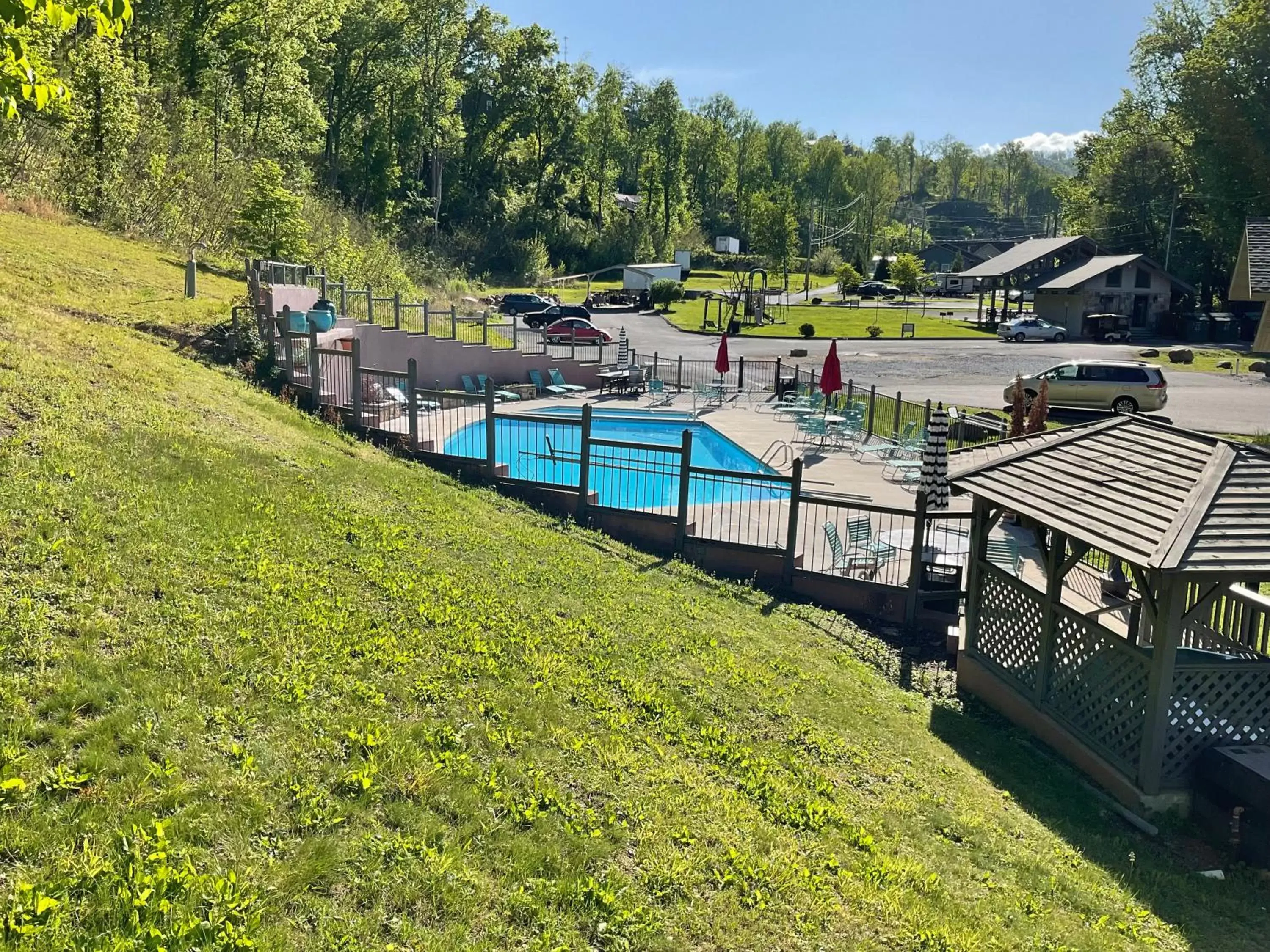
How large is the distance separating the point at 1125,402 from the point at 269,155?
36709mm

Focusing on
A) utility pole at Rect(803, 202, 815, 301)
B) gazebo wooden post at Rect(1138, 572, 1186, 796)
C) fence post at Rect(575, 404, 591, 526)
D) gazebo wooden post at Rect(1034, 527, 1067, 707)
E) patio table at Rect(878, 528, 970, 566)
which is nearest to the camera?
gazebo wooden post at Rect(1138, 572, 1186, 796)

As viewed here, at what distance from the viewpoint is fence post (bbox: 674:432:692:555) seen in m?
12.7

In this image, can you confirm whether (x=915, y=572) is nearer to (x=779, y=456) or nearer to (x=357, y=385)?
(x=779, y=456)

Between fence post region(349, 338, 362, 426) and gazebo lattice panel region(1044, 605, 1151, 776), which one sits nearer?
gazebo lattice panel region(1044, 605, 1151, 776)

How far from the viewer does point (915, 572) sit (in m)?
11.4

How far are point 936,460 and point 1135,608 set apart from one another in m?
4.76

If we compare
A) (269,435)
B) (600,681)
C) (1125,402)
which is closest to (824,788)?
(600,681)

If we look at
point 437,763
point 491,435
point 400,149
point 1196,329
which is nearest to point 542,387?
point 491,435

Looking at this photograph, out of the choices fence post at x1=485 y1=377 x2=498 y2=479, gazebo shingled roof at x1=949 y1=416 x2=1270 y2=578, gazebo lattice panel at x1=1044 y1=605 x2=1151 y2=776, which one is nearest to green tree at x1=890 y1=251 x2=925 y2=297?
fence post at x1=485 y1=377 x2=498 y2=479

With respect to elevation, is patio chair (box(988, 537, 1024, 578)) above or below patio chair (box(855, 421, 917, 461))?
below

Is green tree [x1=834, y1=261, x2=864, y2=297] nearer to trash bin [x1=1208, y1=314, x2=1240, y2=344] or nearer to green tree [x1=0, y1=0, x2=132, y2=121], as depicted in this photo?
trash bin [x1=1208, y1=314, x2=1240, y2=344]

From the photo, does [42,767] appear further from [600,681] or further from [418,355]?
[418,355]

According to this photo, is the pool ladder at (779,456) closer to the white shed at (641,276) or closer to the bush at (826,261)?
the white shed at (641,276)

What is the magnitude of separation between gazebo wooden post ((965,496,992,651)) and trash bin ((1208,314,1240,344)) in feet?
177
